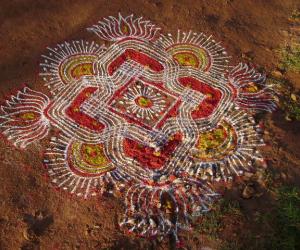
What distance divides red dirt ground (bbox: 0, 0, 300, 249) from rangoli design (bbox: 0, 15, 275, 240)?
22 cm

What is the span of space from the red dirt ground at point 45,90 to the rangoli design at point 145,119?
0.22 meters

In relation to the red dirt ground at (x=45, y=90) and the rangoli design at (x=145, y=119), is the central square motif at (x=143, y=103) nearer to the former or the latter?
the rangoli design at (x=145, y=119)

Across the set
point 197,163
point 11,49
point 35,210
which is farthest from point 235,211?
point 11,49

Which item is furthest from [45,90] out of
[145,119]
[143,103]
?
[145,119]

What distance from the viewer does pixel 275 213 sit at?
6516 mm

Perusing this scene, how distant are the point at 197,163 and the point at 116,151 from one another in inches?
54.5

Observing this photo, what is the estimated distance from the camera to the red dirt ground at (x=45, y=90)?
6.16 m

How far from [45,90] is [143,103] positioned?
1840mm

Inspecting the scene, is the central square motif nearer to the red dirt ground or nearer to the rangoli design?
the rangoli design

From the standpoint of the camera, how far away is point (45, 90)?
7.77 meters

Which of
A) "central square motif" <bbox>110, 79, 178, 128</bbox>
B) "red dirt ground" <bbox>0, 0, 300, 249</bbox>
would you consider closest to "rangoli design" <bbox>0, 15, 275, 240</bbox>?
"central square motif" <bbox>110, 79, 178, 128</bbox>

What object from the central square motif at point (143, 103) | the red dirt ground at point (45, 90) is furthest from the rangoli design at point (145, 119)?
the red dirt ground at point (45, 90)

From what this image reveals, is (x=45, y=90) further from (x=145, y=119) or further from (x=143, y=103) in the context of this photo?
(x=145, y=119)

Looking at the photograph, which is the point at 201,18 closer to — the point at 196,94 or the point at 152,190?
the point at 196,94
